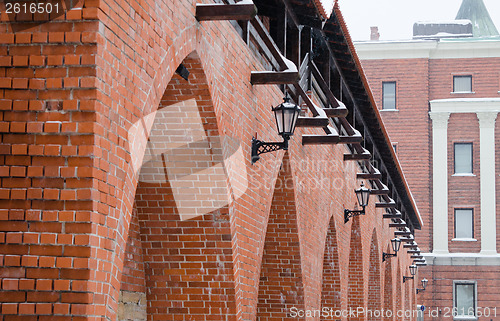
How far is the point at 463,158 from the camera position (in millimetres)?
38281

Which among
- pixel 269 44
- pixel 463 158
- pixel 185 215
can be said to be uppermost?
pixel 463 158

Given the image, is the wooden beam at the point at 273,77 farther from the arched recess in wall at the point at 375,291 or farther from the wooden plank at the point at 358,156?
the arched recess in wall at the point at 375,291

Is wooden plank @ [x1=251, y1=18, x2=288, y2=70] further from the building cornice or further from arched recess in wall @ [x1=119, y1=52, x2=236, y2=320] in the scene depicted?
the building cornice

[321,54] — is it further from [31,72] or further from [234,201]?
[31,72]

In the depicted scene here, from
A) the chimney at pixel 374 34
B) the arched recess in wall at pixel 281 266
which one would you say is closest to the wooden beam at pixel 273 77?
the arched recess in wall at pixel 281 266

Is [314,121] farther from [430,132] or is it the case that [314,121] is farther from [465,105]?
[430,132]

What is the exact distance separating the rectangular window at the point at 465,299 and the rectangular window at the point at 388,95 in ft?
28.6

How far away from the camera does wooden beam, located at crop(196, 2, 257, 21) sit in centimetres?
703

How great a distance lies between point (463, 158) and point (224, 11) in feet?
108

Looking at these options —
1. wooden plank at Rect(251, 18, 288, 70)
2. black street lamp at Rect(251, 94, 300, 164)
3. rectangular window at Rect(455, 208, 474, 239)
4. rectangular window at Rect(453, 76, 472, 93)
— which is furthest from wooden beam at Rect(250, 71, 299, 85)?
rectangular window at Rect(453, 76, 472, 93)

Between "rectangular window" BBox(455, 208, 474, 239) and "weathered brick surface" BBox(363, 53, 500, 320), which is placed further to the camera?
"rectangular window" BBox(455, 208, 474, 239)

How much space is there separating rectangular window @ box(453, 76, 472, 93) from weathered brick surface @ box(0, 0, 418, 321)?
31.0m

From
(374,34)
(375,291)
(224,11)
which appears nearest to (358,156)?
(224,11)

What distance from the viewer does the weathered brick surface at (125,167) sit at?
15.5 feet
